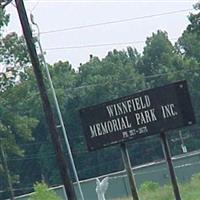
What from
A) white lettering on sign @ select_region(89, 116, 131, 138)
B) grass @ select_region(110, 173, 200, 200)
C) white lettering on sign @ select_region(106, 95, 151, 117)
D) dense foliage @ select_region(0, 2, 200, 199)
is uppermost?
dense foliage @ select_region(0, 2, 200, 199)

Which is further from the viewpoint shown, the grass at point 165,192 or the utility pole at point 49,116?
the grass at point 165,192

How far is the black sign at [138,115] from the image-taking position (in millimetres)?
17516

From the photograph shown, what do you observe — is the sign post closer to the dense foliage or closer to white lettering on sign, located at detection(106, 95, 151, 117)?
white lettering on sign, located at detection(106, 95, 151, 117)

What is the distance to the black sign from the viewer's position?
17.5m

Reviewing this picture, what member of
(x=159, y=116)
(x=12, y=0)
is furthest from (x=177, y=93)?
(x=12, y=0)

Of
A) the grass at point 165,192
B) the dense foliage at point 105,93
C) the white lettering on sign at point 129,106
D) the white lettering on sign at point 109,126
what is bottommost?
the grass at point 165,192

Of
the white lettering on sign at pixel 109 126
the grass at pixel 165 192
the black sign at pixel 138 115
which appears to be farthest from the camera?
the grass at pixel 165 192

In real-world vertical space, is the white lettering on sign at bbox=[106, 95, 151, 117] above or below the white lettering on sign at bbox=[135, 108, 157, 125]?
above

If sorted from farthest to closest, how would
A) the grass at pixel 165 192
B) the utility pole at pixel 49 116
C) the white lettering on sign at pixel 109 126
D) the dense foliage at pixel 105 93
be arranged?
the dense foliage at pixel 105 93 < the grass at pixel 165 192 < the utility pole at pixel 49 116 < the white lettering on sign at pixel 109 126

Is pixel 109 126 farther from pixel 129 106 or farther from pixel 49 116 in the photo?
pixel 49 116

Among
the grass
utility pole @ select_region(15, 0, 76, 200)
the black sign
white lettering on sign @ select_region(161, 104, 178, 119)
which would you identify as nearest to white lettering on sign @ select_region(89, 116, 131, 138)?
the black sign

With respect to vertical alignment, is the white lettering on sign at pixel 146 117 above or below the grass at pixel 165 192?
above

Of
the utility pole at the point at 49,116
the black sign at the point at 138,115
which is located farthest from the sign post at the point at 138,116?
the utility pole at the point at 49,116

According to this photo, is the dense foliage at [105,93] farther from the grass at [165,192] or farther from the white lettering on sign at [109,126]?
the white lettering on sign at [109,126]
